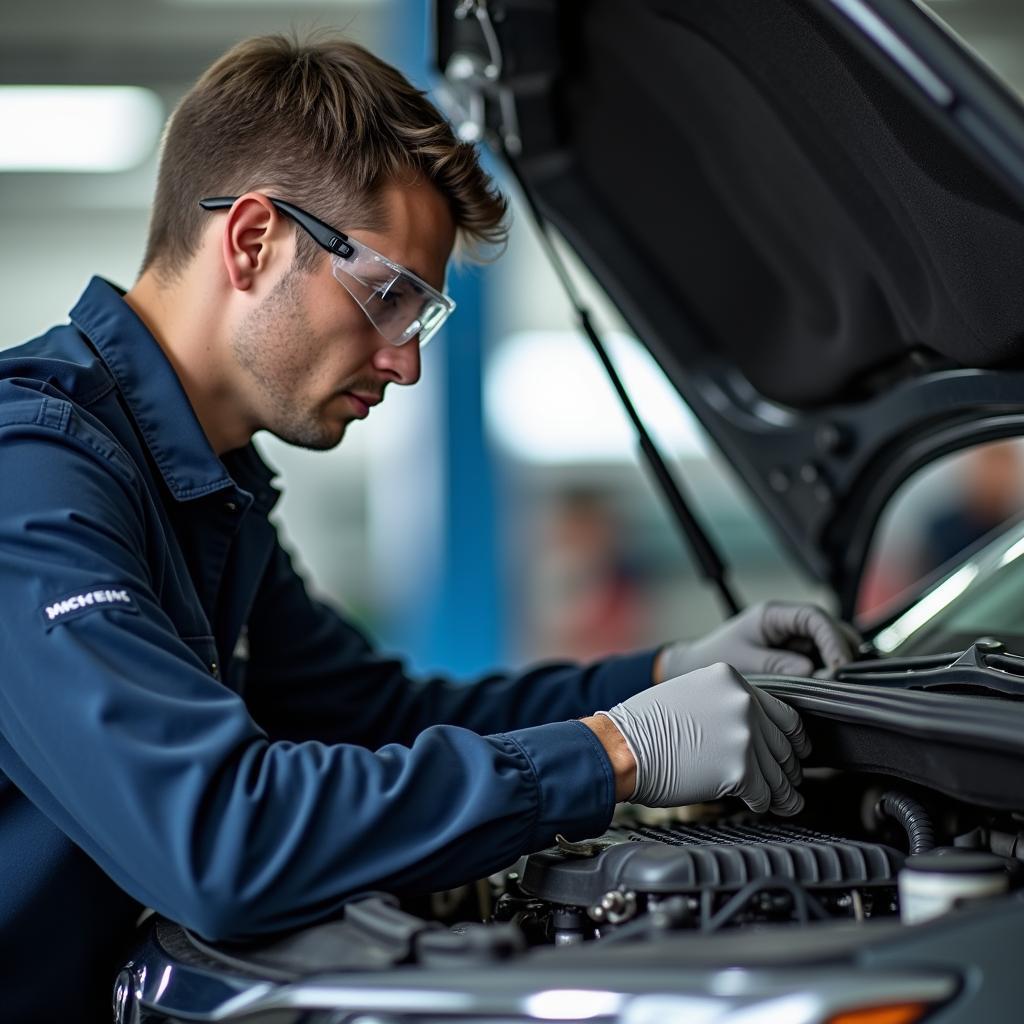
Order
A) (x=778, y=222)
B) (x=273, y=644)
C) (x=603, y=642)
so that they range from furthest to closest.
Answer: (x=603, y=642) < (x=273, y=644) < (x=778, y=222)

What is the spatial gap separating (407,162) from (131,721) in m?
0.74

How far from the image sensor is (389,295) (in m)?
1.43

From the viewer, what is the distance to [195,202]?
1496mm

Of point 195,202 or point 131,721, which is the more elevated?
point 195,202

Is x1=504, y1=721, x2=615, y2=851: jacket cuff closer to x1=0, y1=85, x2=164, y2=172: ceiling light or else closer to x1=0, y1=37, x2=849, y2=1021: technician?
x1=0, y1=37, x2=849, y2=1021: technician

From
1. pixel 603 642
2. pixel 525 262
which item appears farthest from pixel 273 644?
→ pixel 525 262

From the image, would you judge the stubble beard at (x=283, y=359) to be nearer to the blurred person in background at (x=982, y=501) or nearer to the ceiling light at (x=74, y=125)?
the blurred person in background at (x=982, y=501)

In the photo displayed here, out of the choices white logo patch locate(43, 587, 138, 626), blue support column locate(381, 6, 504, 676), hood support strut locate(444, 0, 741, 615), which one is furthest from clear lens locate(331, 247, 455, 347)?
Result: blue support column locate(381, 6, 504, 676)

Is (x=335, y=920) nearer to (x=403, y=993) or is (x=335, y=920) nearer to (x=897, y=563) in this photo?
(x=403, y=993)

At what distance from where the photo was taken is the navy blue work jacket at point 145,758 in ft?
3.30

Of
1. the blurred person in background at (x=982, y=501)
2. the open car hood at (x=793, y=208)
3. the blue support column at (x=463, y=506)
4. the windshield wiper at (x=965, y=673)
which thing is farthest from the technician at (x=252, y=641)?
the blurred person in background at (x=982, y=501)

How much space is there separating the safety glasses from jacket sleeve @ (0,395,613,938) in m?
0.40

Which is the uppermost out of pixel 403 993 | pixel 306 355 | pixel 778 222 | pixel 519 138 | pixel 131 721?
pixel 519 138

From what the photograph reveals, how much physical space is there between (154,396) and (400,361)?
285 millimetres
